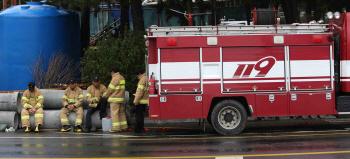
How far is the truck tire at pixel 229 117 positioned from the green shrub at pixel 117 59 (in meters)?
4.28

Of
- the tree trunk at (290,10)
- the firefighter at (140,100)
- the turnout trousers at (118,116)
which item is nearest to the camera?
the firefighter at (140,100)

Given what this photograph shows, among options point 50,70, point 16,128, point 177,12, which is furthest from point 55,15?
point 16,128

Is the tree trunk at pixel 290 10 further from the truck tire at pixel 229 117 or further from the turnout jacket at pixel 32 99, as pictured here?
the turnout jacket at pixel 32 99

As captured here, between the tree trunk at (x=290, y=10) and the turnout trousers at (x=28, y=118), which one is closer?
the turnout trousers at (x=28, y=118)

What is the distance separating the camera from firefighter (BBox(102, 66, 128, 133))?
36.7ft

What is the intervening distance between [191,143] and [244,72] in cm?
212

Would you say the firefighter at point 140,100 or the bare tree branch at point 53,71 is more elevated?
the bare tree branch at point 53,71

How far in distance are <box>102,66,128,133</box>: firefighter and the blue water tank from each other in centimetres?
567

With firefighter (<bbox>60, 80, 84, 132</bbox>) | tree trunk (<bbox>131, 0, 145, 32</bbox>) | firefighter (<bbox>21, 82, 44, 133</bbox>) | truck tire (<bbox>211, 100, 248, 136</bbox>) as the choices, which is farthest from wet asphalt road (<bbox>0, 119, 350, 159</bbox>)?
tree trunk (<bbox>131, 0, 145, 32</bbox>)

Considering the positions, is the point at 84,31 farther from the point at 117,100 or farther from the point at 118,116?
the point at 118,116

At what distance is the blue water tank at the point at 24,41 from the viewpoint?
53.1 ft

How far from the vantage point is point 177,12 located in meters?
16.2

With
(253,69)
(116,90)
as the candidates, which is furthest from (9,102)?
(253,69)

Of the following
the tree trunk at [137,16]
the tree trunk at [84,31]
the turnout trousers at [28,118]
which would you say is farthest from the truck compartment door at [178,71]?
the tree trunk at [84,31]
